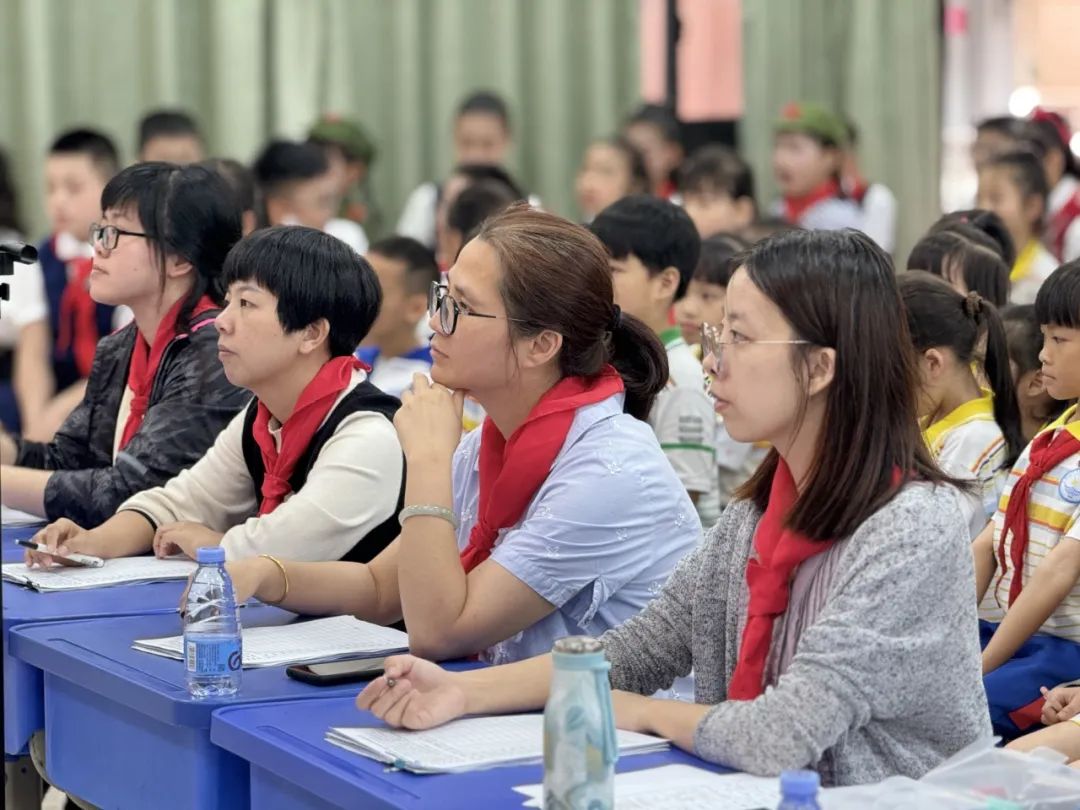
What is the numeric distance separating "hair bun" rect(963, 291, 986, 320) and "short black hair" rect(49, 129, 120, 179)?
3863mm

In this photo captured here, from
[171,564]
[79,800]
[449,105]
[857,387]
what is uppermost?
[449,105]

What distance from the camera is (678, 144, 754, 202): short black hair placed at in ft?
20.2

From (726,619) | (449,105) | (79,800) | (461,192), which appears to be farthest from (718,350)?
(449,105)

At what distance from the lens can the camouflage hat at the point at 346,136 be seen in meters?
7.12

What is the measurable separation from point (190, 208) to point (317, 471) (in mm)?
752

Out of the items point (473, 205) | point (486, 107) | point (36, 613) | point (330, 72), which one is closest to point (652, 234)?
point (473, 205)

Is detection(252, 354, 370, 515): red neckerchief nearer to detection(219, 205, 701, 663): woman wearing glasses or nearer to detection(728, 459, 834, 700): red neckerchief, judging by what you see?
detection(219, 205, 701, 663): woman wearing glasses

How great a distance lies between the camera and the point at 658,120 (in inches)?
293

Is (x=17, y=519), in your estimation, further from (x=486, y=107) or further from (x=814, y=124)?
(x=814, y=124)

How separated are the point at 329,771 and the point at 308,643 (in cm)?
60

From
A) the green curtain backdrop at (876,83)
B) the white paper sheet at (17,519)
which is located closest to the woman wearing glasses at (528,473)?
the white paper sheet at (17,519)

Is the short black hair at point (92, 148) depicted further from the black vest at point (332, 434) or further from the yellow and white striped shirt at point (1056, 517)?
the yellow and white striped shirt at point (1056, 517)

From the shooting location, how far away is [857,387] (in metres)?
1.89

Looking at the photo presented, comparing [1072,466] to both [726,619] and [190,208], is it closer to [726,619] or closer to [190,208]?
[726,619]
